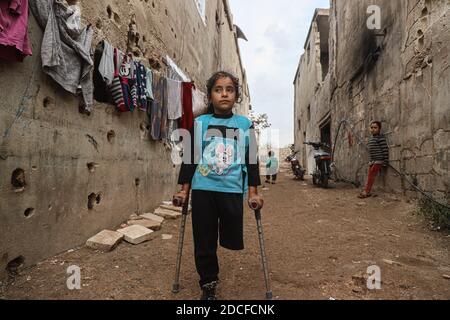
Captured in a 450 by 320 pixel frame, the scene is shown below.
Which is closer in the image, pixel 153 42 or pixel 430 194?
pixel 430 194

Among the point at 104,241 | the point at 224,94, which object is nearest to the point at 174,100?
the point at 104,241

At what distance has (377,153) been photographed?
5.25 m

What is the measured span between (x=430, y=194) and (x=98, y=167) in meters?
4.53

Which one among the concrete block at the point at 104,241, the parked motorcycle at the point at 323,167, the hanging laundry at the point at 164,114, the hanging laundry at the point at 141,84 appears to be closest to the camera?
the concrete block at the point at 104,241

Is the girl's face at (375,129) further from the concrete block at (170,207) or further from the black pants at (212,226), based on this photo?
the black pants at (212,226)

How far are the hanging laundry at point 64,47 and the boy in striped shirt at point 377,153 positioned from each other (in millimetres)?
4957

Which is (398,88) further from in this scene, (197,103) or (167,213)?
(167,213)

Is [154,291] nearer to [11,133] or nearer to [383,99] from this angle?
[11,133]

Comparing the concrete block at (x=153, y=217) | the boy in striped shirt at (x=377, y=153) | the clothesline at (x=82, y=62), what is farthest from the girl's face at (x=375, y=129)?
the concrete block at (x=153, y=217)

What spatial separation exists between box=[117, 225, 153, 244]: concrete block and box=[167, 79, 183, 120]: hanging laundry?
221cm

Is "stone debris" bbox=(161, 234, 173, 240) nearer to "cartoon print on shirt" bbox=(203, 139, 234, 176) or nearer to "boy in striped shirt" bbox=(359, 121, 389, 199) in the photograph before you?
"cartoon print on shirt" bbox=(203, 139, 234, 176)

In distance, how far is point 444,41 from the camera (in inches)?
142

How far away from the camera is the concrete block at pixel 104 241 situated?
288 cm
